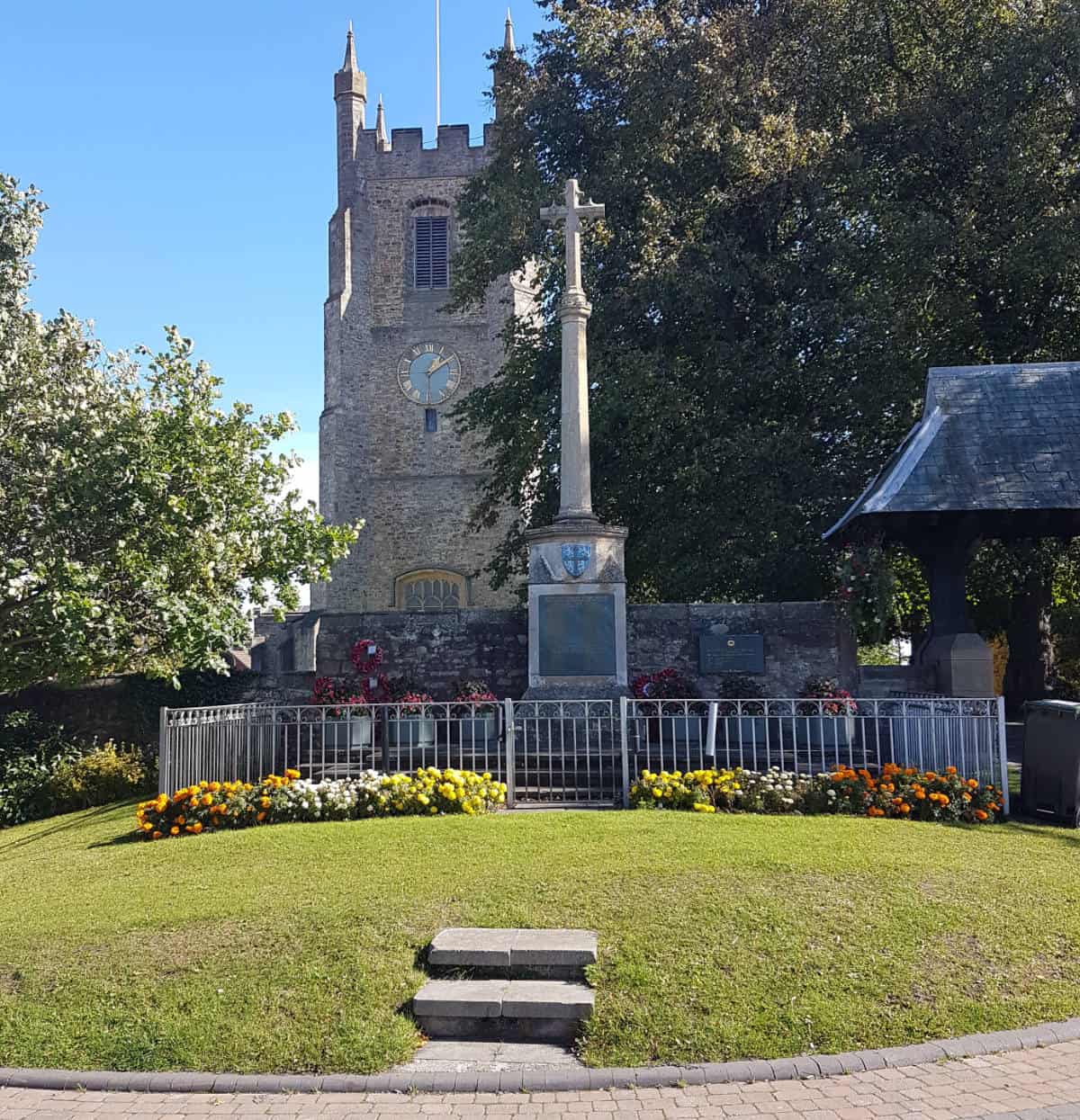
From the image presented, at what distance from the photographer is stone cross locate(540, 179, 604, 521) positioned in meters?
13.1

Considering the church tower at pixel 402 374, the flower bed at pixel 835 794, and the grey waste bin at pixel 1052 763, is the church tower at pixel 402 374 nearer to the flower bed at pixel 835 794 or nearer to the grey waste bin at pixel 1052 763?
the flower bed at pixel 835 794

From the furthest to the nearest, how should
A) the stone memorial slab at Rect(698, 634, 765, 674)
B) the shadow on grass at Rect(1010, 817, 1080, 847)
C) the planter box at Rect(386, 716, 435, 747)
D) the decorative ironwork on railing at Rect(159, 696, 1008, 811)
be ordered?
1. the stone memorial slab at Rect(698, 634, 765, 674)
2. the planter box at Rect(386, 716, 435, 747)
3. the decorative ironwork on railing at Rect(159, 696, 1008, 811)
4. the shadow on grass at Rect(1010, 817, 1080, 847)

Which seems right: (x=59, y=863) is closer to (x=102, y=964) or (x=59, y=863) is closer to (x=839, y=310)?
(x=102, y=964)

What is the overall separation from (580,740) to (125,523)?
6.02 metres

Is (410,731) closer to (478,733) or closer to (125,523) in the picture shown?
(478,733)

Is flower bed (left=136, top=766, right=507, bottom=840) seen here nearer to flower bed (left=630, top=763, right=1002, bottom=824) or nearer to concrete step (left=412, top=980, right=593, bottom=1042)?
flower bed (left=630, top=763, right=1002, bottom=824)

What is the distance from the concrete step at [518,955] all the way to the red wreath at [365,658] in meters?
8.51

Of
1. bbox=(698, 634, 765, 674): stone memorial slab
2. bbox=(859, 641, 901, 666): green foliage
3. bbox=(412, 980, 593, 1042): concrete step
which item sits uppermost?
bbox=(698, 634, 765, 674): stone memorial slab

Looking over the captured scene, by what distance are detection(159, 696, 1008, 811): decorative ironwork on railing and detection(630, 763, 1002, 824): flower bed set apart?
359 mm

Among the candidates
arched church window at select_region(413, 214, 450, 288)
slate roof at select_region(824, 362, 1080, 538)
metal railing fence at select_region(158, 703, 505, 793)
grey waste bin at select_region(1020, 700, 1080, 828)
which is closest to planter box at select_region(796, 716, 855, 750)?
grey waste bin at select_region(1020, 700, 1080, 828)

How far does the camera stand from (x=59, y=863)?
344 inches

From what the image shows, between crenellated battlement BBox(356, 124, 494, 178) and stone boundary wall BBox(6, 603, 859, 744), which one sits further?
crenellated battlement BBox(356, 124, 494, 178)

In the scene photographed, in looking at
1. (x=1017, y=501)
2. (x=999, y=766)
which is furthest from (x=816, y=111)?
(x=999, y=766)

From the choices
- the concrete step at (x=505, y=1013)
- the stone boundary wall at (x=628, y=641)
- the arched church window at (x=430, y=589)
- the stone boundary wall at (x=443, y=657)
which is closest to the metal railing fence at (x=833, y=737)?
the stone boundary wall at (x=628, y=641)
